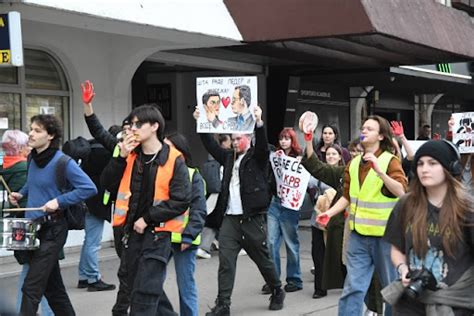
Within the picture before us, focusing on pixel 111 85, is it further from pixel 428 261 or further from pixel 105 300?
→ pixel 428 261

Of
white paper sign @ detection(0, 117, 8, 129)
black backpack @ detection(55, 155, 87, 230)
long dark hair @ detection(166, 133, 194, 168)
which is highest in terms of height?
white paper sign @ detection(0, 117, 8, 129)

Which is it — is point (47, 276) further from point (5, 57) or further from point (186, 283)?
point (5, 57)

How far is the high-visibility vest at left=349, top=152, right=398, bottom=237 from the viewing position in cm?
623

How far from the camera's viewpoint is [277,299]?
26.6ft

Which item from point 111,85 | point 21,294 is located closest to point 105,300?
point 21,294

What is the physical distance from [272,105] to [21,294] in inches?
372

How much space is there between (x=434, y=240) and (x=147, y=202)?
2.26m

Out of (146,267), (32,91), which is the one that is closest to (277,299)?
(146,267)

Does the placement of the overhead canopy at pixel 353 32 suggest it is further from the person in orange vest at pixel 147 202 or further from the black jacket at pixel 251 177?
the person in orange vest at pixel 147 202

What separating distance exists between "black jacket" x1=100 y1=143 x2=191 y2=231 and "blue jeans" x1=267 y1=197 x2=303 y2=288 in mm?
3322

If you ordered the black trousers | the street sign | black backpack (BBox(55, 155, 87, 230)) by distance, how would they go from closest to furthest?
black backpack (BBox(55, 155, 87, 230)), the street sign, the black trousers

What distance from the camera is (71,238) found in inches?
437

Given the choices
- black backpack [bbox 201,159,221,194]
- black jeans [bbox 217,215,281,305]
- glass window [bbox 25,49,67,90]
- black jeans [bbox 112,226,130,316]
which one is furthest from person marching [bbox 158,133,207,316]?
glass window [bbox 25,49,67,90]

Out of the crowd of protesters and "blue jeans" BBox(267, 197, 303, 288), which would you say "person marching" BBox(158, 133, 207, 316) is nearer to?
the crowd of protesters
